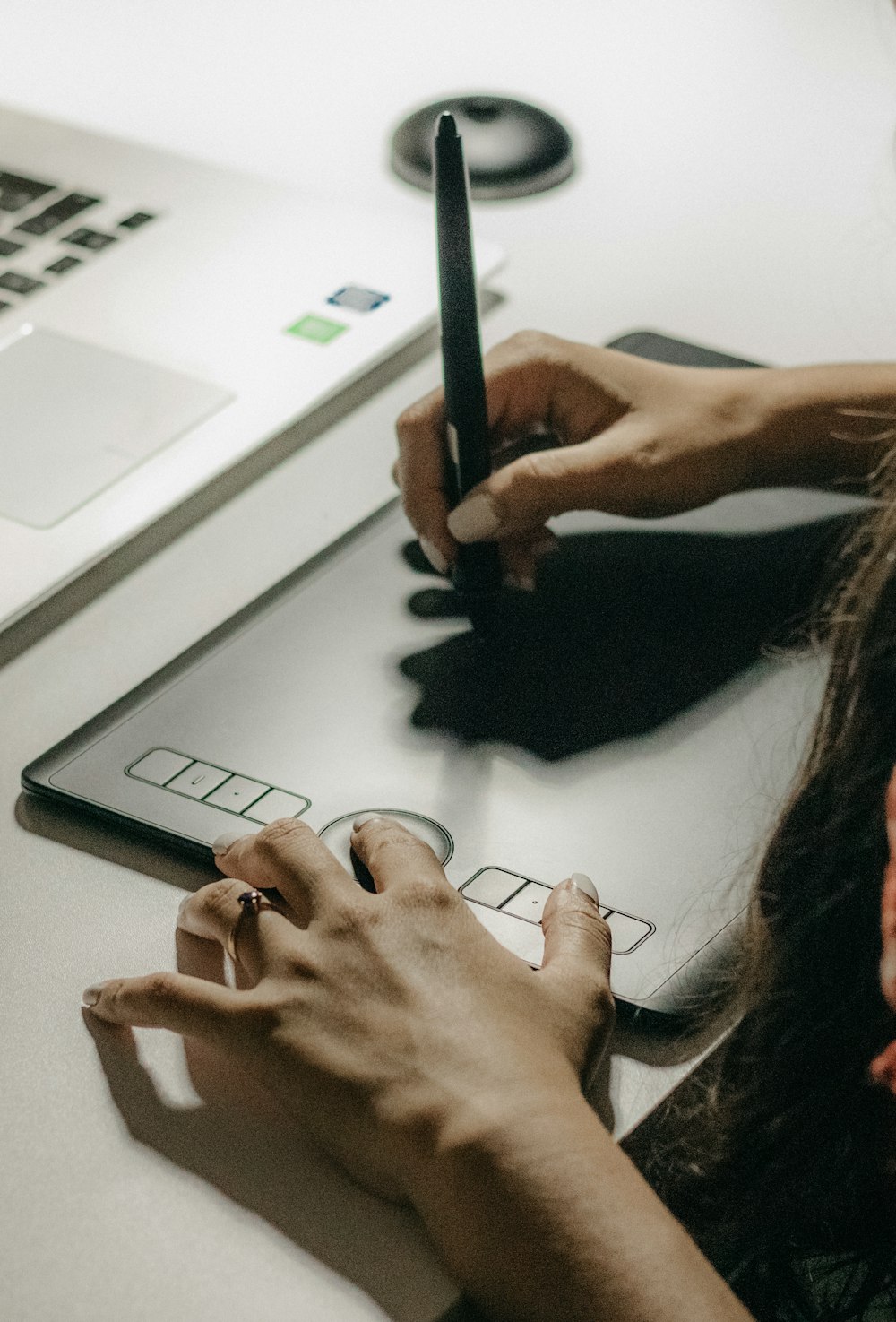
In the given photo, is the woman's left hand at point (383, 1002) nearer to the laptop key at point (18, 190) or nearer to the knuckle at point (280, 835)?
the knuckle at point (280, 835)

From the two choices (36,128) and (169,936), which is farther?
(36,128)

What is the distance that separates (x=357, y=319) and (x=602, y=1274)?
1.98ft

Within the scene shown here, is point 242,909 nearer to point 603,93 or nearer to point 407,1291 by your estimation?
point 407,1291

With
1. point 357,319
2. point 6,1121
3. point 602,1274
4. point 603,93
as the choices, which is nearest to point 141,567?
point 357,319

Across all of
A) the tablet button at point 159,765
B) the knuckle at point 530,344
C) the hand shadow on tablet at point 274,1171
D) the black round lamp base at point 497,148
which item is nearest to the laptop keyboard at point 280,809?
the tablet button at point 159,765

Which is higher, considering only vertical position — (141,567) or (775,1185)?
(141,567)

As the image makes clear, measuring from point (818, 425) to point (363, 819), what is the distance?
37 cm

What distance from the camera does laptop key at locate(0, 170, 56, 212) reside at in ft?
3.14

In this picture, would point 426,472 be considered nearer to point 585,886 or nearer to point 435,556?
point 435,556

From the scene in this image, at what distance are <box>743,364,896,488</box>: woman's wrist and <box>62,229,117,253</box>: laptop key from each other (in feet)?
1.42

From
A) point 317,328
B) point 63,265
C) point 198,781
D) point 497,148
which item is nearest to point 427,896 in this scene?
point 198,781

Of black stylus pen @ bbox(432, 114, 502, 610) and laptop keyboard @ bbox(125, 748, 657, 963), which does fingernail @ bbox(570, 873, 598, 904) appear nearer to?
laptop keyboard @ bbox(125, 748, 657, 963)

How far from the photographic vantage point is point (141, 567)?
749 millimetres

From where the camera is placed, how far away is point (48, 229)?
3.12 ft
